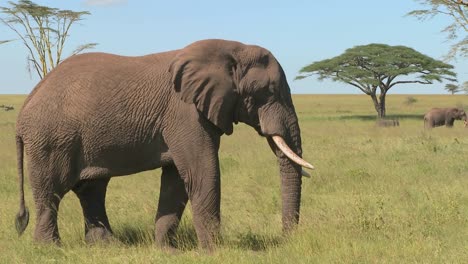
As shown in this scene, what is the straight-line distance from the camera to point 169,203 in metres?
6.01

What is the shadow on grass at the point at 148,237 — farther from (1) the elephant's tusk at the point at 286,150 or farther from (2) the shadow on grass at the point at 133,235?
(1) the elephant's tusk at the point at 286,150

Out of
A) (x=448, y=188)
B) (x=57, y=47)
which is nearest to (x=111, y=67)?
(x=448, y=188)

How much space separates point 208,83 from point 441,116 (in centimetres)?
2538

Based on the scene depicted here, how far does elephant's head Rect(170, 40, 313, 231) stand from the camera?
536cm

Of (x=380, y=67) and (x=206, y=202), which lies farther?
(x=380, y=67)

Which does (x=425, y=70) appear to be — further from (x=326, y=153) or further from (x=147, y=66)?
(x=147, y=66)

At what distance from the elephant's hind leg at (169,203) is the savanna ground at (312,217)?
21 cm

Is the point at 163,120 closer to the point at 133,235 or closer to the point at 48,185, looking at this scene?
the point at 48,185

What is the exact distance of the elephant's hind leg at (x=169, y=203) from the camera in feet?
19.7

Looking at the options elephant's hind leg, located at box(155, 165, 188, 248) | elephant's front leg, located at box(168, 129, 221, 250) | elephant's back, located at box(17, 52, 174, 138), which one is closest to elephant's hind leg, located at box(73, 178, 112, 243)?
elephant's hind leg, located at box(155, 165, 188, 248)

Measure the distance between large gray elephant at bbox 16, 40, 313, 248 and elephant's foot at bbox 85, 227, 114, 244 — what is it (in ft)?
1.62

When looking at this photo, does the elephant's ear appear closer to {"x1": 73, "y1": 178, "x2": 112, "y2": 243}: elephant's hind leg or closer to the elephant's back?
the elephant's back

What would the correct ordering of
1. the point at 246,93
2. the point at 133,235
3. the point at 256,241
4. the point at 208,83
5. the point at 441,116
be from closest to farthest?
the point at 208,83
the point at 246,93
the point at 256,241
the point at 133,235
the point at 441,116

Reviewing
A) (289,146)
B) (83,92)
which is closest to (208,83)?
(289,146)
